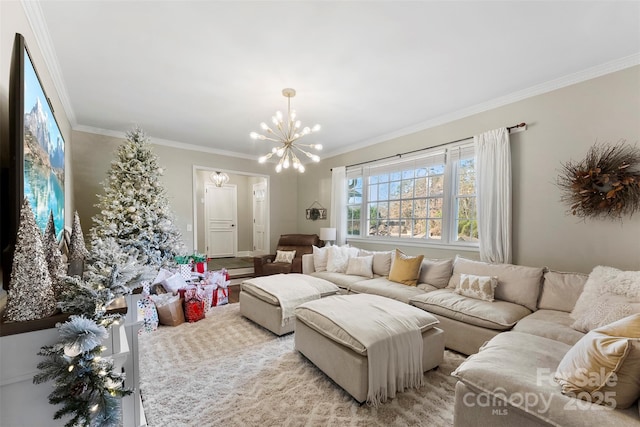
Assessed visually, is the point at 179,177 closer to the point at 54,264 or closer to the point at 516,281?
the point at 54,264

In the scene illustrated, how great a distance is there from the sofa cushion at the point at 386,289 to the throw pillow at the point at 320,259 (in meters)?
0.92

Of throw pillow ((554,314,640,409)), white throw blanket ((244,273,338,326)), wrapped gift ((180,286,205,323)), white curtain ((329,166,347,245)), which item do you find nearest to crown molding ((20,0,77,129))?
wrapped gift ((180,286,205,323))

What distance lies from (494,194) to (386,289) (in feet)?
5.77

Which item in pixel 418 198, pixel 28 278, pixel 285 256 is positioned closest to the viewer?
pixel 28 278

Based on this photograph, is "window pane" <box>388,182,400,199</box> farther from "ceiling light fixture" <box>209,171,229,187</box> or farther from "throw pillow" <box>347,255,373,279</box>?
"ceiling light fixture" <box>209,171,229,187</box>

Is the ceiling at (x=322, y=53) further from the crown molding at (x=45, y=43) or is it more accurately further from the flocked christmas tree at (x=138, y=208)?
the flocked christmas tree at (x=138, y=208)

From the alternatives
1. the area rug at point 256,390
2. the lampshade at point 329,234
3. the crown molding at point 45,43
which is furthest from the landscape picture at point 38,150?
the lampshade at point 329,234

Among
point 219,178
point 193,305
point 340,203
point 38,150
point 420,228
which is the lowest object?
point 193,305

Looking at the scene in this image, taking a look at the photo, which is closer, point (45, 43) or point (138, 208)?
point (45, 43)

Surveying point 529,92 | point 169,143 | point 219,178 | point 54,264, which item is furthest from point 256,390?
point 219,178

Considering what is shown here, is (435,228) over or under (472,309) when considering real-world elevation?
over

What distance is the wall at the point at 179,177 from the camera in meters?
3.98

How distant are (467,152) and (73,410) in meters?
4.16

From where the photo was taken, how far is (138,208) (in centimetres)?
340
